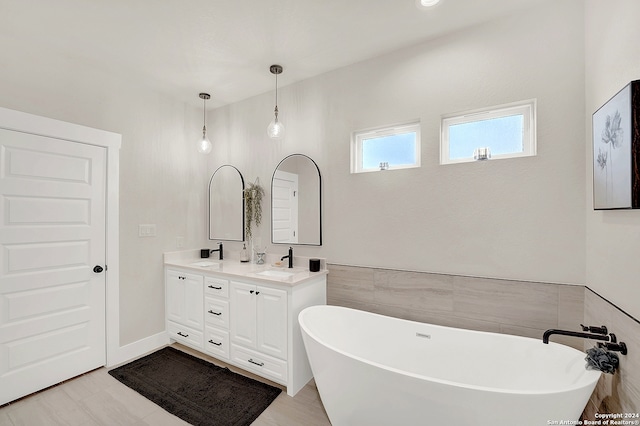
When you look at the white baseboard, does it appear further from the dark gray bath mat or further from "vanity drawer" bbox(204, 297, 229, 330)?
"vanity drawer" bbox(204, 297, 229, 330)

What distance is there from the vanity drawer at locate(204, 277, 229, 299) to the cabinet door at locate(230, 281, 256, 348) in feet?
0.31

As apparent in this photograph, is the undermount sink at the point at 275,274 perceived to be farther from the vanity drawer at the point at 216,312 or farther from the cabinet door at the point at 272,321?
the vanity drawer at the point at 216,312

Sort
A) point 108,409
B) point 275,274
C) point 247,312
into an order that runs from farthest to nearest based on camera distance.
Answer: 1. point 275,274
2. point 247,312
3. point 108,409

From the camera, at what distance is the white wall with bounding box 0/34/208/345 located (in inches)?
87.7

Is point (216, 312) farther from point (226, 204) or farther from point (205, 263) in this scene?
point (226, 204)

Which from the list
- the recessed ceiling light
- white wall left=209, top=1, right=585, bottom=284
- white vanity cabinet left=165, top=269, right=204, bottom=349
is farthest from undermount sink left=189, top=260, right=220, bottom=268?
the recessed ceiling light

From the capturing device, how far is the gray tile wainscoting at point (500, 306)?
Answer: 1.28 meters

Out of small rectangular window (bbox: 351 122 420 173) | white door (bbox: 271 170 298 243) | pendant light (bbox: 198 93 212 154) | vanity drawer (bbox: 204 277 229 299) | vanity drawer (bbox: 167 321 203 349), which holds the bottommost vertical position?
vanity drawer (bbox: 167 321 203 349)

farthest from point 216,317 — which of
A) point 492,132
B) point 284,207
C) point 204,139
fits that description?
point 492,132

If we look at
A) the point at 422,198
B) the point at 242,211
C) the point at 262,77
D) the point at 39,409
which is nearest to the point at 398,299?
the point at 422,198

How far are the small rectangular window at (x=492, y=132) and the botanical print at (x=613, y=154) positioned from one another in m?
0.42

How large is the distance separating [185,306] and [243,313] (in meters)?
0.88

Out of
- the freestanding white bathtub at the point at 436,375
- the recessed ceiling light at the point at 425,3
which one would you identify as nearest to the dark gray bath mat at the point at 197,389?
the freestanding white bathtub at the point at 436,375

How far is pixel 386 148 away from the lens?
248 centimetres
